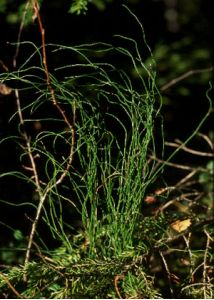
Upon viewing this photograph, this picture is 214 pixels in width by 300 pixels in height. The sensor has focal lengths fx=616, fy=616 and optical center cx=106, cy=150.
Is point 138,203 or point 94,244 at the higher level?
point 138,203

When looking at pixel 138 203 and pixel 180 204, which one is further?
pixel 180 204

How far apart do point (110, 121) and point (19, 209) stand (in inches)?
18.7

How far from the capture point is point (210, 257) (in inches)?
71.9

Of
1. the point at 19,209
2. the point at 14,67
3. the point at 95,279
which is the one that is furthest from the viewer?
the point at 19,209

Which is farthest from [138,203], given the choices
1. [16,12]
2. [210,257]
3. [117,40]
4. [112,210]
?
[117,40]

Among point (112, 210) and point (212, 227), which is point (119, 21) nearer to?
point (212, 227)

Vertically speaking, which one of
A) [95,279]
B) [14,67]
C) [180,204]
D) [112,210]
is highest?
[14,67]

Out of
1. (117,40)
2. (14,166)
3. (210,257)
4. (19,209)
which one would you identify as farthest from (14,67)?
(117,40)

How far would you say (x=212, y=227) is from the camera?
188 centimetres

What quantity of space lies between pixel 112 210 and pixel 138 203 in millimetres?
68

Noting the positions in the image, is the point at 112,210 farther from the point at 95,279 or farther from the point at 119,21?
the point at 119,21

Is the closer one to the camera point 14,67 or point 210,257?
point 210,257

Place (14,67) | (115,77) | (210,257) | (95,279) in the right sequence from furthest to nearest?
(115,77) → (14,67) → (210,257) → (95,279)

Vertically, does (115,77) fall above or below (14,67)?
below
